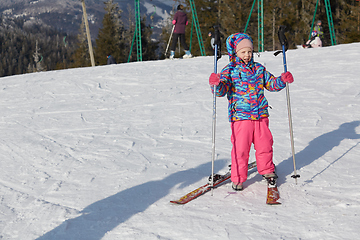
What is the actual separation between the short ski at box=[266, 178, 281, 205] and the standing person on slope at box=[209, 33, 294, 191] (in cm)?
8

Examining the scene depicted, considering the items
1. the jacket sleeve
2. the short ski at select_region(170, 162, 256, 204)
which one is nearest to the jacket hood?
the jacket sleeve

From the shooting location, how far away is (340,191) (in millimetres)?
3295

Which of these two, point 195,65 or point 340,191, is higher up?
point 195,65

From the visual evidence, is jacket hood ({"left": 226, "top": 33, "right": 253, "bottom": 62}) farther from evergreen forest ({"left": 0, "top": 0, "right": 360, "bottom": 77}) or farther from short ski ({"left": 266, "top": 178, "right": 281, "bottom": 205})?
short ski ({"left": 266, "top": 178, "right": 281, "bottom": 205})

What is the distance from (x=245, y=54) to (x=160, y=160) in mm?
1823

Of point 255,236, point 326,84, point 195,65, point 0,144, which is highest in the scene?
point 195,65

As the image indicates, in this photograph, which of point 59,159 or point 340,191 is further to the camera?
point 59,159

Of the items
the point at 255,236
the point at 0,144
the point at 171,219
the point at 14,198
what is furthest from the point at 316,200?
the point at 0,144

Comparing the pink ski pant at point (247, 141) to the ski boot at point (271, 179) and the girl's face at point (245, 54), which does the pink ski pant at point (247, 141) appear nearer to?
the ski boot at point (271, 179)

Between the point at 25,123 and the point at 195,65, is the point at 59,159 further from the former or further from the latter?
the point at 195,65

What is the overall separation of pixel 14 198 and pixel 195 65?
7.62 metres

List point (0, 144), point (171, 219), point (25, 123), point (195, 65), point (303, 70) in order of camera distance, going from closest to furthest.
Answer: point (171, 219)
point (0, 144)
point (25, 123)
point (303, 70)
point (195, 65)

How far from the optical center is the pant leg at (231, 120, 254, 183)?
10.8ft

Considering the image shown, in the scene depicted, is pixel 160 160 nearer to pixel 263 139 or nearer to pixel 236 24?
pixel 263 139
